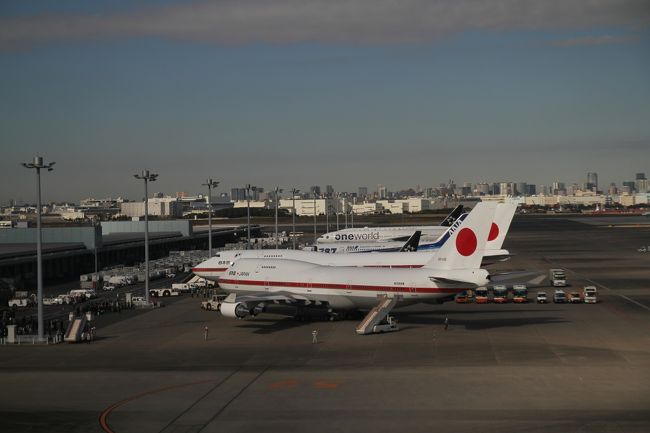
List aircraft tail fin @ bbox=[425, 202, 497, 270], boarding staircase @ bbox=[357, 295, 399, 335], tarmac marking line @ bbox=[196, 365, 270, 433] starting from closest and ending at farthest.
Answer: tarmac marking line @ bbox=[196, 365, 270, 433], aircraft tail fin @ bbox=[425, 202, 497, 270], boarding staircase @ bbox=[357, 295, 399, 335]

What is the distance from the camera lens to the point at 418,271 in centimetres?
5922

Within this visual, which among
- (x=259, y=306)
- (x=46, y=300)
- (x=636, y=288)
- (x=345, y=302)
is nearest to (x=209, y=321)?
(x=259, y=306)

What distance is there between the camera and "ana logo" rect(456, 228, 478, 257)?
57.6m

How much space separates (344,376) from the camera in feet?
144

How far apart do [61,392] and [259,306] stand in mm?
23132

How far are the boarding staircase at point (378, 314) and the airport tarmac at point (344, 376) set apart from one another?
1593 mm

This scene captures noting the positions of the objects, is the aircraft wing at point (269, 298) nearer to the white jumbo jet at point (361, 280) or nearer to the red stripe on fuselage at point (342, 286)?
the white jumbo jet at point (361, 280)

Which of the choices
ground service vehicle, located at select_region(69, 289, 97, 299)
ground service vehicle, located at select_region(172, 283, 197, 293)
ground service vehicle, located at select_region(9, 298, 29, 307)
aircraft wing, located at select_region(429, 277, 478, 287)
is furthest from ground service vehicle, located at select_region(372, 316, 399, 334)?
ground service vehicle, located at select_region(9, 298, 29, 307)

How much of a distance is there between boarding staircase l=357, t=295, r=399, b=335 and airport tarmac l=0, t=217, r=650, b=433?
1593 mm

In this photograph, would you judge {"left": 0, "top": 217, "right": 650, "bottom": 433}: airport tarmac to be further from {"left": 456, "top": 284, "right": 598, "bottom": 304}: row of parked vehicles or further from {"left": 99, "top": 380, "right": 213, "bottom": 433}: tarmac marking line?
{"left": 456, "top": 284, "right": 598, "bottom": 304}: row of parked vehicles

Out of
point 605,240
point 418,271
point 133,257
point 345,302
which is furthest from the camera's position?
point 605,240

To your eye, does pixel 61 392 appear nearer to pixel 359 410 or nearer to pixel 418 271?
pixel 359 410

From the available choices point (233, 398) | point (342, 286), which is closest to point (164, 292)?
point (342, 286)

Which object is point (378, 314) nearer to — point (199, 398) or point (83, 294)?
point (199, 398)
